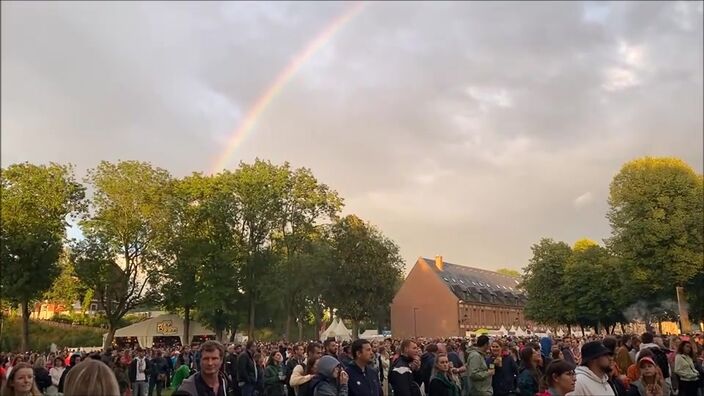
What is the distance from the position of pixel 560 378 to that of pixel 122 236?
4615cm

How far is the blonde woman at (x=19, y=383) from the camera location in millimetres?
5387

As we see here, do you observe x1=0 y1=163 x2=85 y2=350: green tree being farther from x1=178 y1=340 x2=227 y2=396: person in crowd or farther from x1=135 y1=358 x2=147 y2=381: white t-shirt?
x1=178 y1=340 x2=227 y2=396: person in crowd

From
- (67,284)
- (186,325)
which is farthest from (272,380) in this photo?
(67,284)

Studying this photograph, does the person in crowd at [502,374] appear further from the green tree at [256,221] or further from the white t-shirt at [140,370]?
the green tree at [256,221]

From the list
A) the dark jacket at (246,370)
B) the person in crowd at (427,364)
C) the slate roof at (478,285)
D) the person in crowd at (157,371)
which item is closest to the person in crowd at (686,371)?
the person in crowd at (427,364)

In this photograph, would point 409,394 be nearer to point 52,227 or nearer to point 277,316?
point 52,227

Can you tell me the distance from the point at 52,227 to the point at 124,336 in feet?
63.5

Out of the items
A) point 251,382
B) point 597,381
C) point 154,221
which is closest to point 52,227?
point 154,221

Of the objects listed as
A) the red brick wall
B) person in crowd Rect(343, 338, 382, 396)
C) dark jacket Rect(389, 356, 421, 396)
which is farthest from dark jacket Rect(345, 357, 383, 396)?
the red brick wall

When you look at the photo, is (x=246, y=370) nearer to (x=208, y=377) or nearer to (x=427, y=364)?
(x=427, y=364)

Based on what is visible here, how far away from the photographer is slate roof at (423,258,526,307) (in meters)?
76.8

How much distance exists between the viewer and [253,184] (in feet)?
162

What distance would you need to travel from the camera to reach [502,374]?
10555 millimetres

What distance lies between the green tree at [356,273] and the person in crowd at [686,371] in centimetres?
3906
